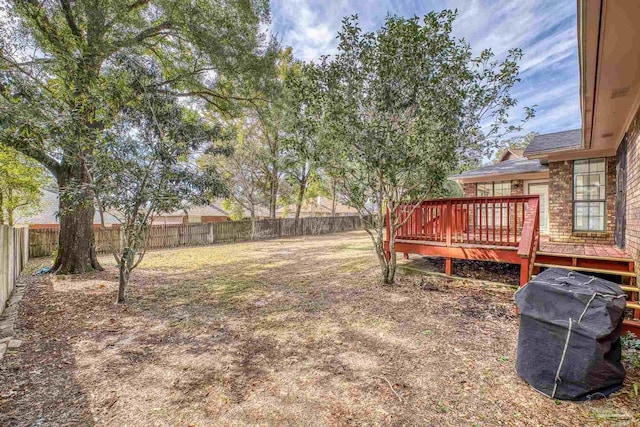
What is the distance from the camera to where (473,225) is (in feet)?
20.0

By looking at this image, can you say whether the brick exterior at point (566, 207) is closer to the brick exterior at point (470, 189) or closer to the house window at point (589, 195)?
the house window at point (589, 195)

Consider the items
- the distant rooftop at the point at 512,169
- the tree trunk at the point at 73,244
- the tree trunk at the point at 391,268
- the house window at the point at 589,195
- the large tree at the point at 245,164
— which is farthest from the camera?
the large tree at the point at 245,164

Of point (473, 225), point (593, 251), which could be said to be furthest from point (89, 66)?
point (593, 251)

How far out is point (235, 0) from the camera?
290 inches

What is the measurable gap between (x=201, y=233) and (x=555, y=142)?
15066 millimetres

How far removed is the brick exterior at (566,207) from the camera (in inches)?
274

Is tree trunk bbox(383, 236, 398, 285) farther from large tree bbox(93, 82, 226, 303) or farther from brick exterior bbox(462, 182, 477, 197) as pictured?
brick exterior bbox(462, 182, 477, 197)

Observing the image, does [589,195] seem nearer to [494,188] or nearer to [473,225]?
[494,188]

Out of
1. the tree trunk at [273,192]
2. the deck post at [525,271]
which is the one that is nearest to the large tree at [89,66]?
the deck post at [525,271]

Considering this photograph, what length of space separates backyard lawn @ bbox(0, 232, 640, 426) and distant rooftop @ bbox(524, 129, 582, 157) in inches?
160

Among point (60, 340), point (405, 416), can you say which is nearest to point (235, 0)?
point (60, 340)

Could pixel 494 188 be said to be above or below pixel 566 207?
above

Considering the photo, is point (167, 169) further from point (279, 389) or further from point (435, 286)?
point (435, 286)

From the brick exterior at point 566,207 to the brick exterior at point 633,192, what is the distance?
2340 mm
